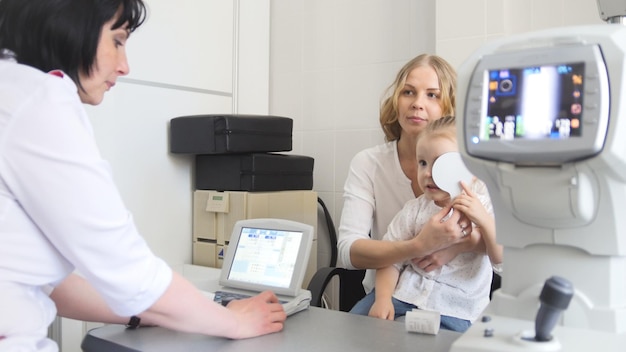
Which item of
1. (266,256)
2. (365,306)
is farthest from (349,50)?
(266,256)

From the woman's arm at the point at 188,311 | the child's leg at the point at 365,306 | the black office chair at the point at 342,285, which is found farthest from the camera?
the black office chair at the point at 342,285

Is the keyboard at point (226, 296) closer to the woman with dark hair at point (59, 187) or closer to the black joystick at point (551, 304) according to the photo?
the woman with dark hair at point (59, 187)

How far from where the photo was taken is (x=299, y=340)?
3.92 ft

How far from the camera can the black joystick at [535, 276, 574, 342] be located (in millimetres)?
738

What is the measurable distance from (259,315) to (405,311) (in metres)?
0.53

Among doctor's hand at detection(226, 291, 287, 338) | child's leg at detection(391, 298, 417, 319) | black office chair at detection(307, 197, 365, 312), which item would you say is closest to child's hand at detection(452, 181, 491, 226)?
child's leg at detection(391, 298, 417, 319)

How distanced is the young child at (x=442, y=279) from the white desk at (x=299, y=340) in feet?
0.95

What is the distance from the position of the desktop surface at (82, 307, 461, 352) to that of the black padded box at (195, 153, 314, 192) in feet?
3.98

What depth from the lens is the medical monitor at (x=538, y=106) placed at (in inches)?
30.4

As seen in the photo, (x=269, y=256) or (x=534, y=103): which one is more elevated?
(x=534, y=103)

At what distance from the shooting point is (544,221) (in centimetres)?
87

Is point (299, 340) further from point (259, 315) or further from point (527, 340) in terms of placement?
point (527, 340)

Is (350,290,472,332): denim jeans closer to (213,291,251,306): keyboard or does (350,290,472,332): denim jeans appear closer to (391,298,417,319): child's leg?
(391,298,417,319): child's leg

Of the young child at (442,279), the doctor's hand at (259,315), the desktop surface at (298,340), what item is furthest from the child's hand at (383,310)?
the doctor's hand at (259,315)
